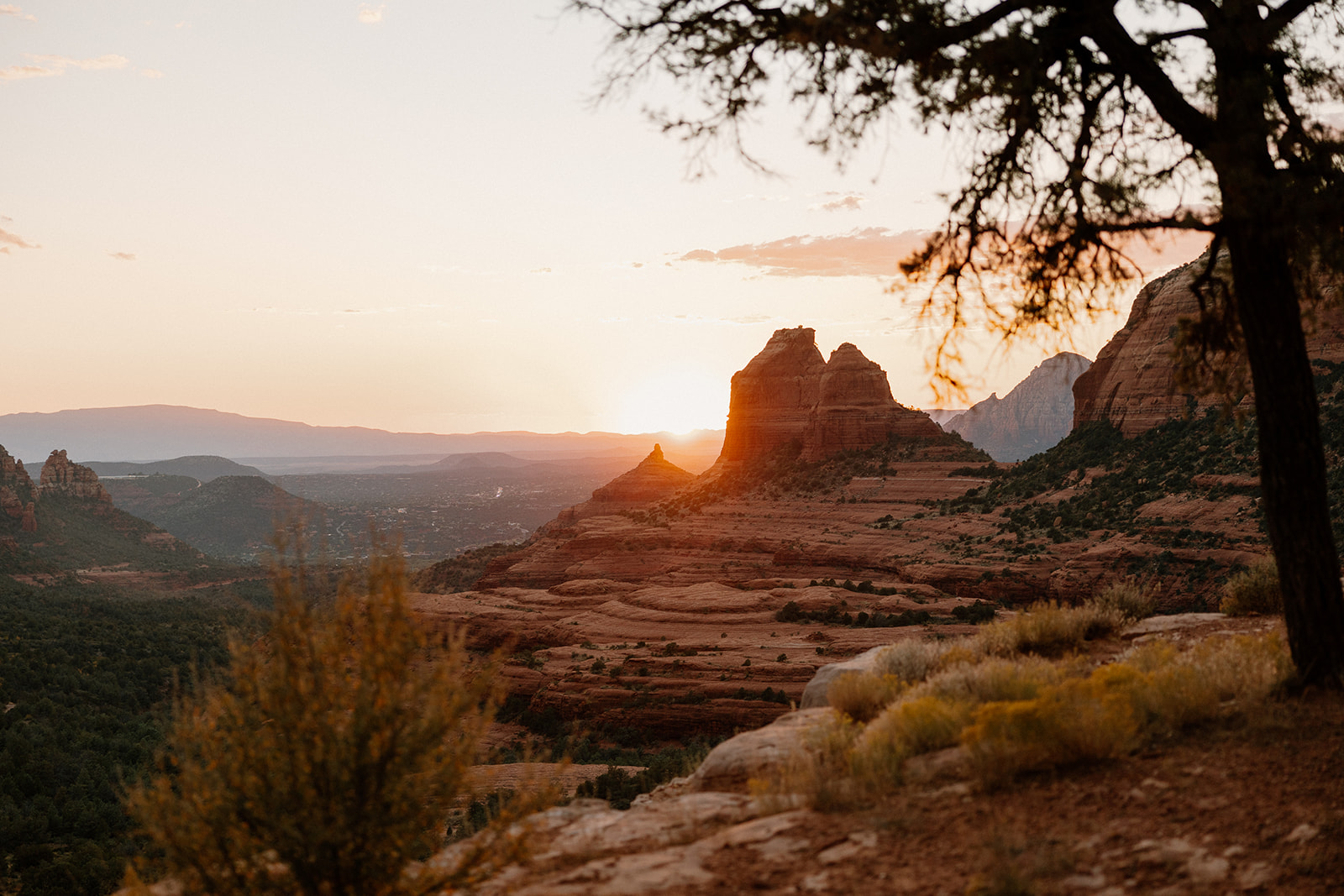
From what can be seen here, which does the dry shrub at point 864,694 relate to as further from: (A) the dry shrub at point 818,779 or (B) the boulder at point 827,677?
(B) the boulder at point 827,677

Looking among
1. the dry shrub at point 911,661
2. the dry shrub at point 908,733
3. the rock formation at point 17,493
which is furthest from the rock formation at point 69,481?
the dry shrub at point 908,733

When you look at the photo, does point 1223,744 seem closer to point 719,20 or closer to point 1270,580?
point 1270,580

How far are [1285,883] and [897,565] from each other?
43870mm

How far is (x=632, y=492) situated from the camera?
83.9m

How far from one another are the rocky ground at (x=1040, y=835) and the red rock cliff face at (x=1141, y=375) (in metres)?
43.4

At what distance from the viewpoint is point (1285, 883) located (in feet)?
13.3

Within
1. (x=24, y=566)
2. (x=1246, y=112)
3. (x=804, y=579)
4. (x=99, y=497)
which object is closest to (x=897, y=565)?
(x=804, y=579)

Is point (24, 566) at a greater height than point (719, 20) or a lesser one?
lesser

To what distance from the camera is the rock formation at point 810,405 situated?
71.2 metres

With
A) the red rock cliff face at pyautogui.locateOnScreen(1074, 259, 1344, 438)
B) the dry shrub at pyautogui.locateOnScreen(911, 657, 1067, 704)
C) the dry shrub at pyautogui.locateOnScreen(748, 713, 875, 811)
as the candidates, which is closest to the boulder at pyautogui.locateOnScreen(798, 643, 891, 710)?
the dry shrub at pyautogui.locateOnScreen(911, 657, 1067, 704)

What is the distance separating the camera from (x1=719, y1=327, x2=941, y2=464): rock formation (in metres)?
71.2

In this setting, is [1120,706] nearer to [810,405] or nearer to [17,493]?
[810,405]

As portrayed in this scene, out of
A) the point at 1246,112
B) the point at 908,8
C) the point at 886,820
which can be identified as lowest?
the point at 886,820

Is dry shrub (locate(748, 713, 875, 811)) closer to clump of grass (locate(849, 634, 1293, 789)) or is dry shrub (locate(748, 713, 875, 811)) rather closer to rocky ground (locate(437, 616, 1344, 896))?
rocky ground (locate(437, 616, 1344, 896))
